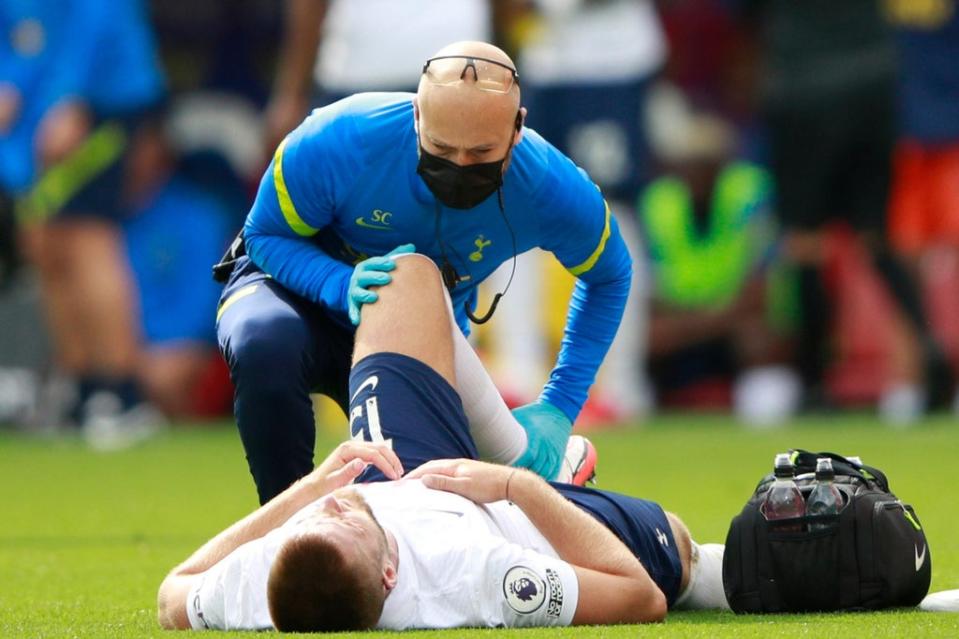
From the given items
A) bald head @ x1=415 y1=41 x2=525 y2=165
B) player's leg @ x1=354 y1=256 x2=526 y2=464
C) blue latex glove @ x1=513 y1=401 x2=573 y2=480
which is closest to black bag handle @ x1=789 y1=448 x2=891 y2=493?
player's leg @ x1=354 y1=256 x2=526 y2=464

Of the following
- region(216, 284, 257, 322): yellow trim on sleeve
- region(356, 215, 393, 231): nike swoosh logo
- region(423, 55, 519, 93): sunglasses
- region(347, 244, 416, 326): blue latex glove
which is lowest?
region(216, 284, 257, 322): yellow trim on sleeve

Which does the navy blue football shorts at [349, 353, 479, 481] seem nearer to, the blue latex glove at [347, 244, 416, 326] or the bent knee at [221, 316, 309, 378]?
the blue latex glove at [347, 244, 416, 326]

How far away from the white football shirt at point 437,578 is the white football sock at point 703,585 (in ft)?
2.24

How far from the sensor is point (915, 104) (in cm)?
1232

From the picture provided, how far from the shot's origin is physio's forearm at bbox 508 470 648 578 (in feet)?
14.9

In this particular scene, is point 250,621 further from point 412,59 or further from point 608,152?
point 608,152

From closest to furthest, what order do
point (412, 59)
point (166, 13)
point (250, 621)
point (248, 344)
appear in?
point (250, 621) < point (248, 344) < point (412, 59) < point (166, 13)

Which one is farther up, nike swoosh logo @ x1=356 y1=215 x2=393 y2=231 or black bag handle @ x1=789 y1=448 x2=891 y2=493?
nike swoosh logo @ x1=356 y1=215 x2=393 y2=231

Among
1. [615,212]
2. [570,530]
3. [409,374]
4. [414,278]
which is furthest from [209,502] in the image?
[615,212]

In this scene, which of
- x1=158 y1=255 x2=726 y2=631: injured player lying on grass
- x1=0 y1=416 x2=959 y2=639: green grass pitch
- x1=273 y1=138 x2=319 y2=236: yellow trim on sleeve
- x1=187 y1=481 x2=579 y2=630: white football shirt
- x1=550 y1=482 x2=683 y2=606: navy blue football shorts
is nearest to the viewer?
x1=158 y1=255 x2=726 y2=631: injured player lying on grass

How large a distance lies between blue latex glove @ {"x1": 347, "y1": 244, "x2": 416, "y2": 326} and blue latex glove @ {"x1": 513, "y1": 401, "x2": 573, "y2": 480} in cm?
69

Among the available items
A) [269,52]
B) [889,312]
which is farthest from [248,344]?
[269,52]

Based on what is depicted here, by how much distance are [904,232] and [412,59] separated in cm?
343

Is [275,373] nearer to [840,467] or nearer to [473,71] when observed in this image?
[473,71]
